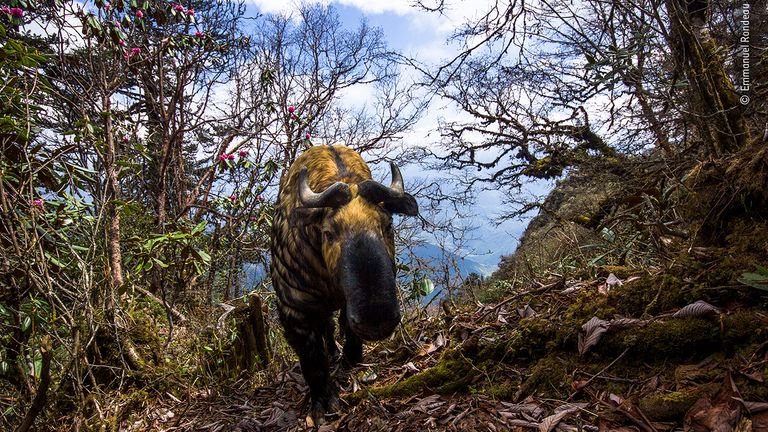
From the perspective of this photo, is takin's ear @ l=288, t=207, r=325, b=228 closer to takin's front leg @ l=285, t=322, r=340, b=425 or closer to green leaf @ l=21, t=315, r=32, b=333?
takin's front leg @ l=285, t=322, r=340, b=425

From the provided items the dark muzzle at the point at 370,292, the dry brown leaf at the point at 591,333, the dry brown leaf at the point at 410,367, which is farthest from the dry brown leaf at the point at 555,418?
the dry brown leaf at the point at 410,367

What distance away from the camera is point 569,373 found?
2.44 metres

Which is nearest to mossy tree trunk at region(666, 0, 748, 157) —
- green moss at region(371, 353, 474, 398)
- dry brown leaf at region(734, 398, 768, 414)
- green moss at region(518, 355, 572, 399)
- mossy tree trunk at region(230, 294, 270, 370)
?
green moss at region(518, 355, 572, 399)

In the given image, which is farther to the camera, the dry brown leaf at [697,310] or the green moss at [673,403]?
the dry brown leaf at [697,310]

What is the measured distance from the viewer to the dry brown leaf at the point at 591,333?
8.02 feet

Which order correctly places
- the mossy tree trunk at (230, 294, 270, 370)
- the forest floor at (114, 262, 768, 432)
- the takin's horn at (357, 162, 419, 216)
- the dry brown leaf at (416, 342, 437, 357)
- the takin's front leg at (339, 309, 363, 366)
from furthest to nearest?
the mossy tree trunk at (230, 294, 270, 370), the takin's front leg at (339, 309, 363, 366), the dry brown leaf at (416, 342, 437, 357), the takin's horn at (357, 162, 419, 216), the forest floor at (114, 262, 768, 432)

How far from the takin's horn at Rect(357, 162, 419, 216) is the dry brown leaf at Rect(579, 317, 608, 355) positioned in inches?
55.9

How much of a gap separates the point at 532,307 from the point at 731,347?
1590 millimetres

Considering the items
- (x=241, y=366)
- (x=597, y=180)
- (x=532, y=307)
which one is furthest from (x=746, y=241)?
(x=597, y=180)

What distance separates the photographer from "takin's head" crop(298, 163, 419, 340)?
2.50m

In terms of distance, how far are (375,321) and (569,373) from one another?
3.72ft

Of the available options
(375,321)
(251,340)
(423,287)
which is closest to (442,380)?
(375,321)

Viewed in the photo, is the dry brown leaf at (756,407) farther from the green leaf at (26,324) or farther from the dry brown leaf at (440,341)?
the green leaf at (26,324)

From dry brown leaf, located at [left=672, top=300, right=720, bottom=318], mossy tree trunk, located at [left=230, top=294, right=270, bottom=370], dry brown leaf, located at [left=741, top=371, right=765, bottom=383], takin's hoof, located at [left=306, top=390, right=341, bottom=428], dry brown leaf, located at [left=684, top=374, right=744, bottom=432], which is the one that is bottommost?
dry brown leaf, located at [left=684, top=374, right=744, bottom=432]
